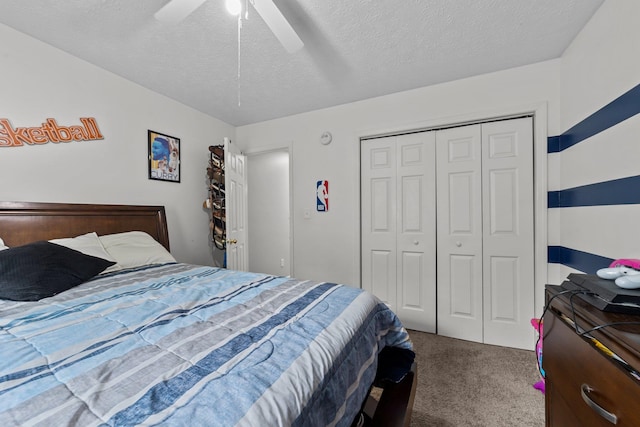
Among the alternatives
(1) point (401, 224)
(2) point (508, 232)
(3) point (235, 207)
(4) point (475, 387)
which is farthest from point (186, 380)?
(2) point (508, 232)

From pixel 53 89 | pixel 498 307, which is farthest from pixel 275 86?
pixel 498 307

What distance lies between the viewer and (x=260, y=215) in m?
4.54

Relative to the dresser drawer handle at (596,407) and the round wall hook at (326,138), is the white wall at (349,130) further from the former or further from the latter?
the dresser drawer handle at (596,407)

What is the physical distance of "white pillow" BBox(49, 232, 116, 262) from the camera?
5.82 ft

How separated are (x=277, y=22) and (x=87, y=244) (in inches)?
78.2

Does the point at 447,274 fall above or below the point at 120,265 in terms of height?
below

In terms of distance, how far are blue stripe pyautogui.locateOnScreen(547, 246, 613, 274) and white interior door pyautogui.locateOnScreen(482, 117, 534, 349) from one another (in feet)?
0.48

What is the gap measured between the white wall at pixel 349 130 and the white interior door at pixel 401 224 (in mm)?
133

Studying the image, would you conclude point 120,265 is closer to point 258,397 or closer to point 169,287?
point 169,287

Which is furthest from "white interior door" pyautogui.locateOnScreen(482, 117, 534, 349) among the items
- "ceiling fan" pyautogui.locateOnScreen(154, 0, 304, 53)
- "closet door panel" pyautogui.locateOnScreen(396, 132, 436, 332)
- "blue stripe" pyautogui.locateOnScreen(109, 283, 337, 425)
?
"blue stripe" pyautogui.locateOnScreen(109, 283, 337, 425)

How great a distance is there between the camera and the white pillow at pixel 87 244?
69.8 inches

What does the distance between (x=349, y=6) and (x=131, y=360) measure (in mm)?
2008

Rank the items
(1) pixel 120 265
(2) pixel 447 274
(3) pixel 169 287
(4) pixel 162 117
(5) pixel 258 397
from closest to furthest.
A: (5) pixel 258 397
(3) pixel 169 287
(1) pixel 120 265
(2) pixel 447 274
(4) pixel 162 117

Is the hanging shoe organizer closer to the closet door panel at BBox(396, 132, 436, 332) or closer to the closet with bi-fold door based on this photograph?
the closet with bi-fold door
